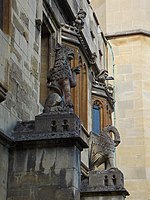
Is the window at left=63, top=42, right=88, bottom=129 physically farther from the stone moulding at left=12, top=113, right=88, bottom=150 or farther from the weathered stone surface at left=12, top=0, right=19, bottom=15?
the stone moulding at left=12, top=113, right=88, bottom=150

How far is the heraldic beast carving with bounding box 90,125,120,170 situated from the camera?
Result: 1527 cm

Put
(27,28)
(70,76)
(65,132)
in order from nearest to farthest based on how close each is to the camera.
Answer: (65,132) < (70,76) < (27,28)

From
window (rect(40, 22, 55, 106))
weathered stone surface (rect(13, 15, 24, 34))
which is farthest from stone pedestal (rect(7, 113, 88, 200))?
window (rect(40, 22, 55, 106))

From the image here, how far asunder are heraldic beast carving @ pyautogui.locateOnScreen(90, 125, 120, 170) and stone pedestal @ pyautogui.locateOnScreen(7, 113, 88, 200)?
5608 mm

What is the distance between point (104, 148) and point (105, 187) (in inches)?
64.4

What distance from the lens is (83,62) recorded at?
56.2 ft

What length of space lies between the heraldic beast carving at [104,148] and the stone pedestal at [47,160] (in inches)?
221

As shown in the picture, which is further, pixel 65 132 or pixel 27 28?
pixel 27 28

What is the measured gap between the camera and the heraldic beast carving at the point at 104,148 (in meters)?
15.3

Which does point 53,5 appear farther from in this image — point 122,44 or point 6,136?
point 122,44

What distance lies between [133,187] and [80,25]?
27.9ft

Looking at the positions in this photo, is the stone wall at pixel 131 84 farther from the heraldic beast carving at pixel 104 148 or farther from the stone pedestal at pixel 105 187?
the stone pedestal at pixel 105 187

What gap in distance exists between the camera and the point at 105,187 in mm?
14023

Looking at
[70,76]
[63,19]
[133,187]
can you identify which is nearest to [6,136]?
[70,76]
